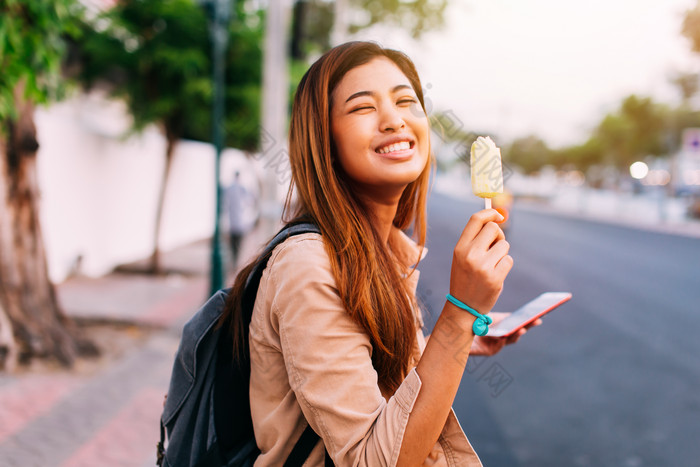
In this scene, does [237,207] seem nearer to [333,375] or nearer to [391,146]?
[391,146]

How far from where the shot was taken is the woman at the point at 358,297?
3.77 feet

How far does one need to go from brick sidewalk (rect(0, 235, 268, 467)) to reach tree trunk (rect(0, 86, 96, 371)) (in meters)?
0.23

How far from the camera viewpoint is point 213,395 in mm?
1400

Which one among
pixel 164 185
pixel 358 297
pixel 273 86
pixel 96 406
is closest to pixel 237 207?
pixel 164 185

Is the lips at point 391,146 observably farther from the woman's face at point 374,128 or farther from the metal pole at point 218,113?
the metal pole at point 218,113

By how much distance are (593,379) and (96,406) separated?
4258 mm

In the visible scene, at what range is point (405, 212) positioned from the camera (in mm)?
1834

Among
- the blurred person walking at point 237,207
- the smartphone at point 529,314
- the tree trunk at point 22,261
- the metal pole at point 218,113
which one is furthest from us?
the blurred person walking at point 237,207

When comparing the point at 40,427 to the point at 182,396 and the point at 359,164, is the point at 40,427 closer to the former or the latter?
the point at 182,396

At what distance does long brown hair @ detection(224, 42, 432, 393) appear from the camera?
1271mm

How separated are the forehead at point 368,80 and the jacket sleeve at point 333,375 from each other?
0.47 metres

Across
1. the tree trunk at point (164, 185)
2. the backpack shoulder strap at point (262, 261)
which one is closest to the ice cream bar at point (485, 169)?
the backpack shoulder strap at point (262, 261)

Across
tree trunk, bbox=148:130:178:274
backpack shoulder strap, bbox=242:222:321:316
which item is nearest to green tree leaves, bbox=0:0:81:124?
backpack shoulder strap, bbox=242:222:321:316

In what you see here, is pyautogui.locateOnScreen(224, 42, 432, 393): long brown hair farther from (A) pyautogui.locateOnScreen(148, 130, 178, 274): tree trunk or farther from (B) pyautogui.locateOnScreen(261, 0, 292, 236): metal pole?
(A) pyautogui.locateOnScreen(148, 130, 178, 274): tree trunk
